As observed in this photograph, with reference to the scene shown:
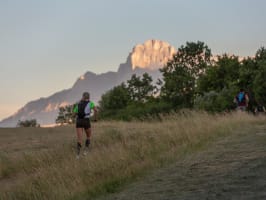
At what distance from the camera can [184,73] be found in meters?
75.4

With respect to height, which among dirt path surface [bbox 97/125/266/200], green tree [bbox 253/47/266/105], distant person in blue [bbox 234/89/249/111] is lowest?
dirt path surface [bbox 97/125/266/200]

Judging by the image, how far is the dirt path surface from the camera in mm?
6316

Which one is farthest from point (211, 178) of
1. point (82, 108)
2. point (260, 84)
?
point (260, 84)

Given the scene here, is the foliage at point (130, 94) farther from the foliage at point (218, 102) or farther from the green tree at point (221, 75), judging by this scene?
the foliage at point (218, 102)

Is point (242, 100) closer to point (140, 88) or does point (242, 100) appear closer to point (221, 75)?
point (221, 75)

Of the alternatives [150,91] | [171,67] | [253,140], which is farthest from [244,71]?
[253,140]

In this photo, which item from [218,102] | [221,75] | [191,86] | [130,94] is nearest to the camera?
[218,102]

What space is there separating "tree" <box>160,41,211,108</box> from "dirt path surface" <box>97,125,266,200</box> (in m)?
60.9

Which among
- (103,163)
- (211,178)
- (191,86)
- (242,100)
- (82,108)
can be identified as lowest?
(211,178)

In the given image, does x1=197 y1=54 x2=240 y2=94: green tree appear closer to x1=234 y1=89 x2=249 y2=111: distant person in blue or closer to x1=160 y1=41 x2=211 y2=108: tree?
x1=160 y1=41 x2=211 y2=108: tree

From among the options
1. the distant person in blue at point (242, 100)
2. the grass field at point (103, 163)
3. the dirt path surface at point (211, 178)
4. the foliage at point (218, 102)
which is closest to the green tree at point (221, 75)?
the foliage at point (218, 102)

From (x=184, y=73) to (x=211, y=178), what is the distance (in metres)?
68.7

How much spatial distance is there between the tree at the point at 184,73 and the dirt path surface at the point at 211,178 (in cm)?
6085

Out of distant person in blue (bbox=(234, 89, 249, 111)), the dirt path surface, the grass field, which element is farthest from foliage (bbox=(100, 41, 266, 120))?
the dirt path surface
